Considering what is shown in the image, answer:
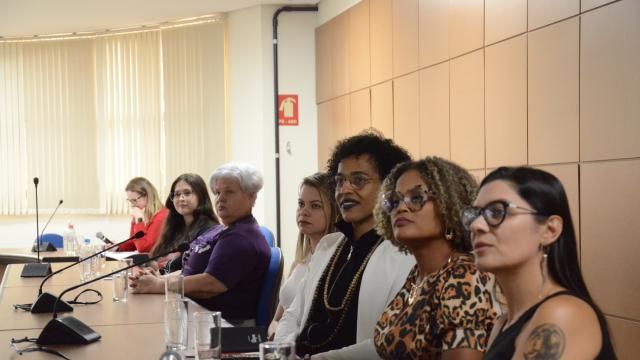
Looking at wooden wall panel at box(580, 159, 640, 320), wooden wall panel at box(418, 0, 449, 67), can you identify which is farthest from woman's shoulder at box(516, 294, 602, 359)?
wooden wall panel at box(418, 0, 449, 67)

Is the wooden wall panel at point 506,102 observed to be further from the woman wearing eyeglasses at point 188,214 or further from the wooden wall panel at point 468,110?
the woman wearing eyeglasses at point 188,214

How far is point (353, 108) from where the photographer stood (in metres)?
6.68

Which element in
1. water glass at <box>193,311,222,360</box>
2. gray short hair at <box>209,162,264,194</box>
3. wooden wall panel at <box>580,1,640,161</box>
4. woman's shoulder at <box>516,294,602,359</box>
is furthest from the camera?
Result: gray short hair at <box>209,162,264,194</box>

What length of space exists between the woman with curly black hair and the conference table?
47 cm

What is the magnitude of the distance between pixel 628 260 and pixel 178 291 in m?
1.97

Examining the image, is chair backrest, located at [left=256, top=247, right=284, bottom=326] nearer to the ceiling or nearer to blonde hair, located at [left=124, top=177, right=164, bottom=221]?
blonde hair, located at [left=124, top=177, right=164, bottom=221]

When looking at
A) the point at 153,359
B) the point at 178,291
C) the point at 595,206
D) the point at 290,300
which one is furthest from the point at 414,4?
the point at 153,359

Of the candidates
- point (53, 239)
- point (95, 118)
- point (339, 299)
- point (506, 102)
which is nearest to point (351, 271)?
point (339, 299)

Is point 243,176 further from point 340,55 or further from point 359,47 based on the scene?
point 340,55

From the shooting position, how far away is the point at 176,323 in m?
2.37

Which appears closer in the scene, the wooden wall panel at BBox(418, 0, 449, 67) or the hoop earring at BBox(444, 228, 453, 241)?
the hoop earring at BBox(444, 228, 453, 241)

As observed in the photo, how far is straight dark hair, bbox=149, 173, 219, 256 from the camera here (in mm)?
4914

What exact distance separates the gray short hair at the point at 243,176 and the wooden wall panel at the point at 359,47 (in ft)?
8.08

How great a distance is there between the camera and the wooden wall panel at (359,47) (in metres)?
6.37
